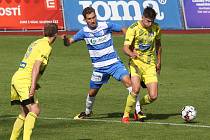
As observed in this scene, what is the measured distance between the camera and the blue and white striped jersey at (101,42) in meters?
14.4

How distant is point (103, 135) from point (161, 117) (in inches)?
100

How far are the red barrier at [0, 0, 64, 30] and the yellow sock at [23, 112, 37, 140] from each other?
92.1 feet

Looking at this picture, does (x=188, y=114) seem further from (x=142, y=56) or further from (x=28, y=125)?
(x=28, y=125)

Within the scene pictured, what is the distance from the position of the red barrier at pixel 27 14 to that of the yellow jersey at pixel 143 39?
25.0 meters

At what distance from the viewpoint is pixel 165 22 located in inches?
1577

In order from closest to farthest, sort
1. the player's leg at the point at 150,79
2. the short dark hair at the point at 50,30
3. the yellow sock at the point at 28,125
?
1. the yellow sock at the point at 28,125
2. the short dark hair at the point at 50,30
3. the player's leg at the point at 150,79

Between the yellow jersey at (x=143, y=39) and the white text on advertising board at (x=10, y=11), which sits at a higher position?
the white text on advertising board at (x=10, y=11)

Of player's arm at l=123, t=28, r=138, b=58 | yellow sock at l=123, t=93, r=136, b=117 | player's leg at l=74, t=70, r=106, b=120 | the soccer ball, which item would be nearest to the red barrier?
player's leg at l=74, t=70, r=106, b=120

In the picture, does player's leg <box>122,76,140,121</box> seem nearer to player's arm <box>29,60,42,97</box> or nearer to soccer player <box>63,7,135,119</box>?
soccer player <box>63,7,135,119</box>

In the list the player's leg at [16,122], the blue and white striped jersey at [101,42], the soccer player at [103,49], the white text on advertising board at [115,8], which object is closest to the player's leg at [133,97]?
the soccer player at [103,49]

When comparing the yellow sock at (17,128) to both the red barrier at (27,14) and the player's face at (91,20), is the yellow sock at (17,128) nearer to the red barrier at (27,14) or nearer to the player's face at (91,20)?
the player's face at (91,20)

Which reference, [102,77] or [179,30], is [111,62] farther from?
[179,30]

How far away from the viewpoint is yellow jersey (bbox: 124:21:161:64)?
14203mm

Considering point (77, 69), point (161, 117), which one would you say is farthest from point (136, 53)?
point (77, 69)
